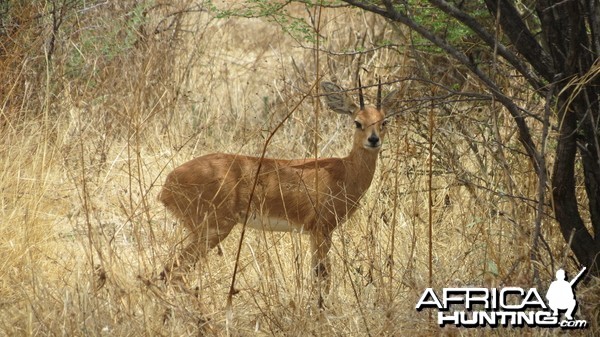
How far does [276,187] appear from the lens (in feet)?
19.7

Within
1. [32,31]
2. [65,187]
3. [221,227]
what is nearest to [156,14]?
[32,31]

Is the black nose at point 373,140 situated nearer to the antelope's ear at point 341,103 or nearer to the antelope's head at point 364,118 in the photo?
the antelope's head at point 364,118

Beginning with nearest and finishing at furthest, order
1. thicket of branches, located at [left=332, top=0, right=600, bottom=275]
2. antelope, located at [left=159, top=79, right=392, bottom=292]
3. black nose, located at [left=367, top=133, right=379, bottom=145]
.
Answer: thicket of branches, located at [left=332, top=0, right=600, bottom=275], antelope, located at [left=159, top=79, right=392, bottom=292], black nose, located at [left=367, top=133, right=379, bottom=145]

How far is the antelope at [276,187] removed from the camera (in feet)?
18.7

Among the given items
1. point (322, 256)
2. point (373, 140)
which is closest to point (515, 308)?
point (322, 256)

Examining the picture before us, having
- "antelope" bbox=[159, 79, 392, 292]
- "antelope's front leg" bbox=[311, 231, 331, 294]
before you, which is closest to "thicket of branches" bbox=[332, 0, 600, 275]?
"antelope's front leg" bbox=[311, 231, 331, 294]

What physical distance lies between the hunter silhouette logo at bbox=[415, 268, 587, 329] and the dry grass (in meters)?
0.05

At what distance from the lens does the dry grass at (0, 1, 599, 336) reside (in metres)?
4.10

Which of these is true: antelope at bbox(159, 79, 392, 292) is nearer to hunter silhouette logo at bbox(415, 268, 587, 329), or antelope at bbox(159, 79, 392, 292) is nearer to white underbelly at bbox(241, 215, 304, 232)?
white underbelly at bbox(241, 215, 304, 232)

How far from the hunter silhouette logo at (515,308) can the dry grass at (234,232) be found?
5 cm

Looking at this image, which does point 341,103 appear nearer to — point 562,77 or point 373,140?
point 373,140

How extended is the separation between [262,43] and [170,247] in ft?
21.1

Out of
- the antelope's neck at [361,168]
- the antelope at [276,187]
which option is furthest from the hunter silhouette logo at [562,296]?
the antelope's neck at [361,168]

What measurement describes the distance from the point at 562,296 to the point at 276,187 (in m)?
2.43
